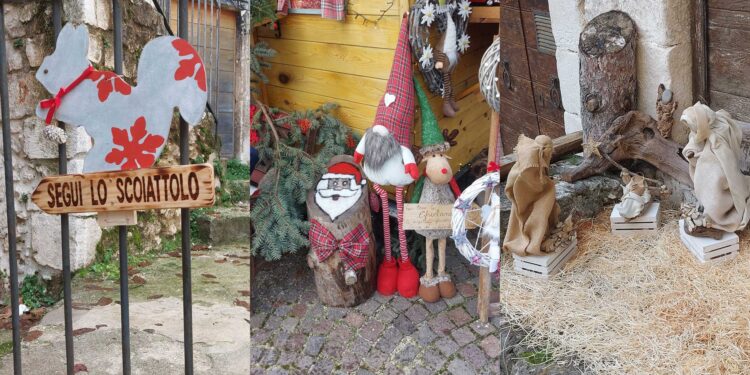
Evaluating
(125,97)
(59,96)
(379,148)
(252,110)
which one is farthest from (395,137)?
(59,96)

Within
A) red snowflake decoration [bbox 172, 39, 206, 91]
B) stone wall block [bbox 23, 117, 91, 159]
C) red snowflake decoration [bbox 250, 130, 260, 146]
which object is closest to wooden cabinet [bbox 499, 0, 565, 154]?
red snowflake decoration [bbox 250, 130, 260, 146]

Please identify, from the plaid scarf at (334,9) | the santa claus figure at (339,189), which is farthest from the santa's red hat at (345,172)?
the plaid scarf at (334,9)

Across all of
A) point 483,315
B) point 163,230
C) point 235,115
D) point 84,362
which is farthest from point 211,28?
point 483,315

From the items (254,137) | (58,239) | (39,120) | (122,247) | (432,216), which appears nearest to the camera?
(122,247)

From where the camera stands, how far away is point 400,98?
1.79 metres

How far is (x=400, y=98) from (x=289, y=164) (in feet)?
1.07

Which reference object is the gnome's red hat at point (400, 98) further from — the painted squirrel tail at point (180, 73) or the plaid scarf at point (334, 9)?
the painted squirrel tail at point (180, 73)

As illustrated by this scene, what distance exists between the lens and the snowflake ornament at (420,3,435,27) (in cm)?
173

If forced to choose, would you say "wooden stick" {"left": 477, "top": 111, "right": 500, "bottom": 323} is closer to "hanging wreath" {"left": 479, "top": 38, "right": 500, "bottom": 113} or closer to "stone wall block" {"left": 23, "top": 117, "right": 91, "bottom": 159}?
"hanging wreath" {"left": 479, "top": 38, "right": 500, "bottom": 113}

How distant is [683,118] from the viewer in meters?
1.79

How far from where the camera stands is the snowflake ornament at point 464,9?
5.71 feet

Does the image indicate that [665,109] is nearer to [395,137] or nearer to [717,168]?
[717,168]

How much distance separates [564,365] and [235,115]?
2669mm

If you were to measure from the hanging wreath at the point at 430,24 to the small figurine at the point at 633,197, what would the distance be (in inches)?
24.5
